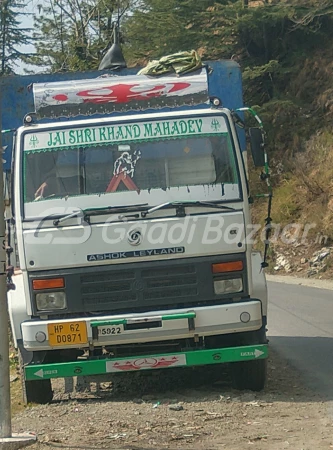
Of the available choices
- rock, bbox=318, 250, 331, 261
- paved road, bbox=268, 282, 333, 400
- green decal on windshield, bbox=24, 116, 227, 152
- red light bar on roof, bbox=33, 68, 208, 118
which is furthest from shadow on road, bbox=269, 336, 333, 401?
rock, bbox=318, 250, 331, 261

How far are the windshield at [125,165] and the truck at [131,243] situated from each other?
0.4 inches

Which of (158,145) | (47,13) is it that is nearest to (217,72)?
(158,145)

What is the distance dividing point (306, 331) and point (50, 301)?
5882 mm

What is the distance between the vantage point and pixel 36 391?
25.8 ft

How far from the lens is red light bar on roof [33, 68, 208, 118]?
7.89 m

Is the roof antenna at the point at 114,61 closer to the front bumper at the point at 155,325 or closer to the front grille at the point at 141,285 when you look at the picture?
the front grille at the point at 141,285

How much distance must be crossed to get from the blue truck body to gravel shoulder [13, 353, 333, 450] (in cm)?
283

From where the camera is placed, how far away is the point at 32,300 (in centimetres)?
723

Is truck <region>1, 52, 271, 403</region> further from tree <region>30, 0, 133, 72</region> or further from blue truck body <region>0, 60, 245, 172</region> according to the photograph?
tree <region>30, 0, 133, 72</region>

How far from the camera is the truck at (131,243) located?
23.7 ft

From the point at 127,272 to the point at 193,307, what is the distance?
0.70 metres

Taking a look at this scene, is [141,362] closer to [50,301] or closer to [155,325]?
[155,325]

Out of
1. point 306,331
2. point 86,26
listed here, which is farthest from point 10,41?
point 306,331

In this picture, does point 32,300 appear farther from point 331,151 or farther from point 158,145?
point 331,151
